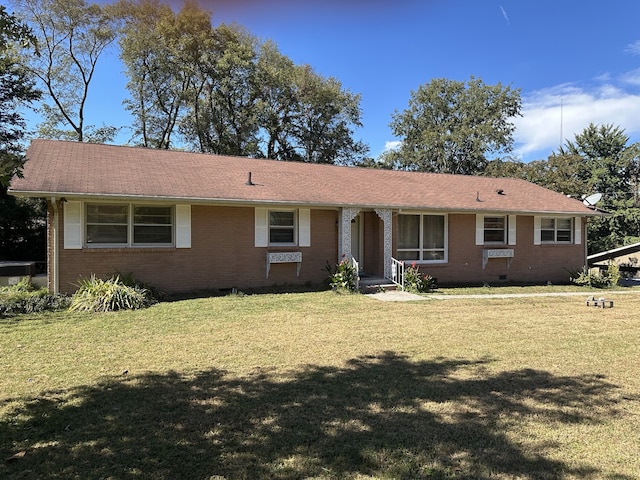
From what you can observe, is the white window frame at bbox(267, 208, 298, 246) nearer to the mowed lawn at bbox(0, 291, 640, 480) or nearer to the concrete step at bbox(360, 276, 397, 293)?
the concrete step at bbox(360, 276, 397, 293)

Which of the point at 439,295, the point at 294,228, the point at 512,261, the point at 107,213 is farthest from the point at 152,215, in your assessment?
the point at 512,261

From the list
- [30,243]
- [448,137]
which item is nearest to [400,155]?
[448,137]

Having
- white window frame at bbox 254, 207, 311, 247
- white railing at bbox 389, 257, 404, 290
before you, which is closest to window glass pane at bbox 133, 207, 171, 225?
white window frame at bbox 254, 207, 311, 247

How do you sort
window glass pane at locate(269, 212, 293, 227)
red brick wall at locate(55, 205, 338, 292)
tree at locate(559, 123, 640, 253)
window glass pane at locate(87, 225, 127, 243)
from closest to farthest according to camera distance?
red brick wall at locate(55, 205, 338, 292)
window glass pane at locate(87, 225, 127, 243)
window glass pane at locate(269, 212, 293, 227)
tree at locate(559, 123, 640, 253)

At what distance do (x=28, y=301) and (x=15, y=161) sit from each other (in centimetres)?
716

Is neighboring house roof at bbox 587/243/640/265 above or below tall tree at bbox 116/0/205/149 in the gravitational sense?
below

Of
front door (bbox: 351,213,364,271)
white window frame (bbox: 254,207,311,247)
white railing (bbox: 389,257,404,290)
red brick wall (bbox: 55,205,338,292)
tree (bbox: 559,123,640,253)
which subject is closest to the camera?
red brick wall (bbox: 55,205,338,292)

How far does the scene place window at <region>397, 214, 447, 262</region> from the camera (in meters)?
15.3

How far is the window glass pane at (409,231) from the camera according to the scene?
15.3 m

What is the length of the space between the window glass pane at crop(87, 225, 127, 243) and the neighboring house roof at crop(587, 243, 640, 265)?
1840 centimetres

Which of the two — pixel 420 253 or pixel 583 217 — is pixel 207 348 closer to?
pixel 420 253

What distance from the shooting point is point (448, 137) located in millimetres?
33938

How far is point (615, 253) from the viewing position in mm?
17625

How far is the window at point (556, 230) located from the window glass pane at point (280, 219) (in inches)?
413
